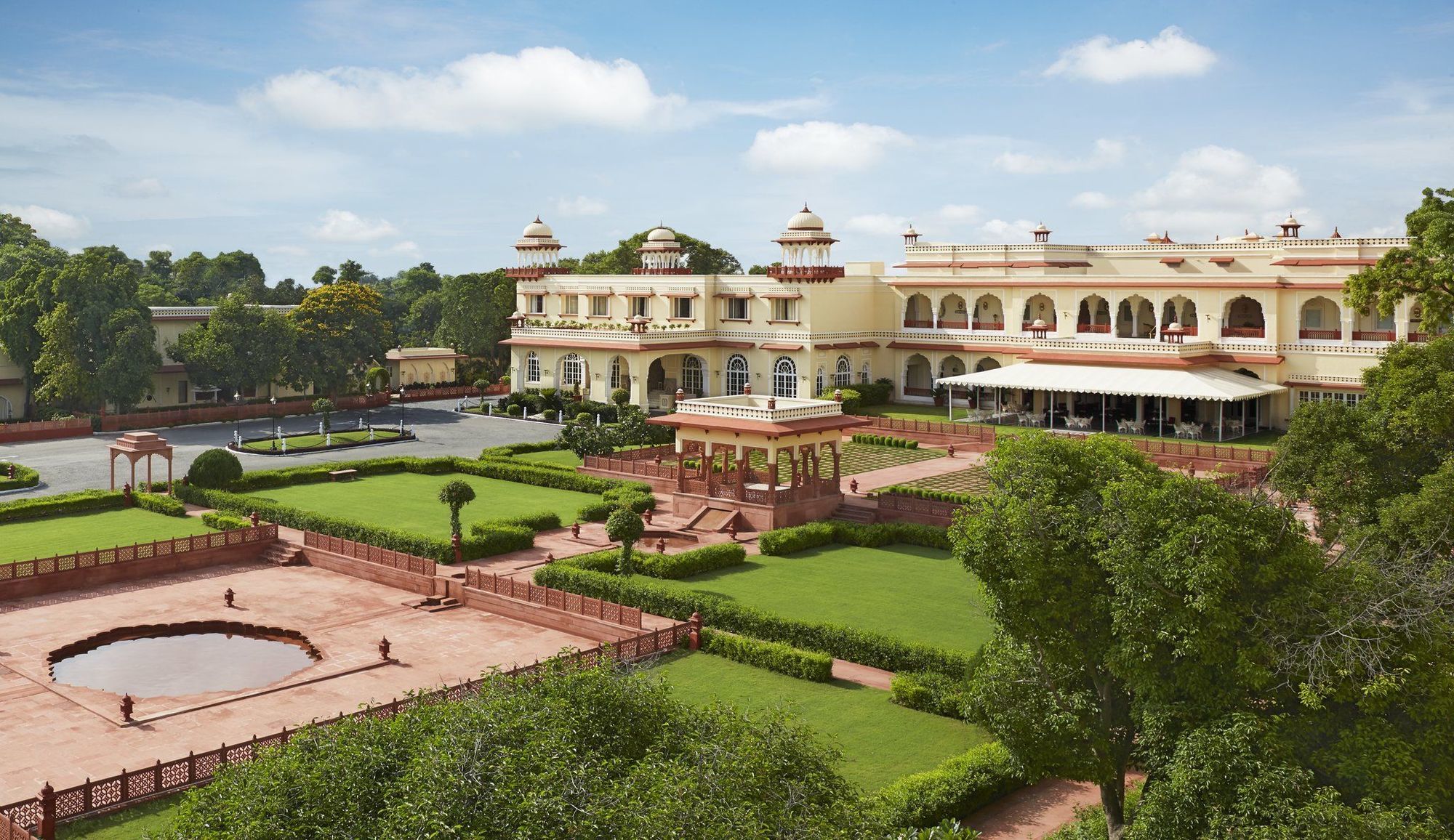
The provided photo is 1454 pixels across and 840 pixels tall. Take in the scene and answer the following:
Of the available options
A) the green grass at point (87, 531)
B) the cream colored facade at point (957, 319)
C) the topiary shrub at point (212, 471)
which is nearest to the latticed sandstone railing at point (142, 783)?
the green grass at point (87, 531)

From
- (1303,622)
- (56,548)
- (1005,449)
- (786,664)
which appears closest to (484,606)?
(786,664)

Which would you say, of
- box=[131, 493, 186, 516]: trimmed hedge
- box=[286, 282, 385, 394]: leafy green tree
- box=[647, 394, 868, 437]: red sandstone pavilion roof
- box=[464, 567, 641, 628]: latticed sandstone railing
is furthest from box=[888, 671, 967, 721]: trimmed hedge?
box=[286, 282, 385, 394]: leafy green tree

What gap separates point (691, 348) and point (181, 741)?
42.0m

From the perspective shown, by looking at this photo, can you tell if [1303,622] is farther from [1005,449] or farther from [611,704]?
[611,704]

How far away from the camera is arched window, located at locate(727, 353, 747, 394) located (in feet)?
198

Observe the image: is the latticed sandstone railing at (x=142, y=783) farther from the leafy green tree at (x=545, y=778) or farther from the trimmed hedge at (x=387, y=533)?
the trimmed hedge at (x=387, y=533)

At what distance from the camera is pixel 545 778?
414 inches

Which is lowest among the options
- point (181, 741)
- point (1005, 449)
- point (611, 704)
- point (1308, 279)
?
point (181, 741)

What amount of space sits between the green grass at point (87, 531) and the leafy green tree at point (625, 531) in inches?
504

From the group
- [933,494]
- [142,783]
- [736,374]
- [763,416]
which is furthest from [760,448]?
[736,374]

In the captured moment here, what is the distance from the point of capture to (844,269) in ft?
193

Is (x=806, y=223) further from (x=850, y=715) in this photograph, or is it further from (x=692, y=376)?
(x=850, y=715)

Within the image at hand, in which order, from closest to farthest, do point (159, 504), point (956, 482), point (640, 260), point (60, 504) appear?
point (60, 504)
point (159, 504)
point (956, 482)
point (640, 260)

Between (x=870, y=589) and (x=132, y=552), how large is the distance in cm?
1693
